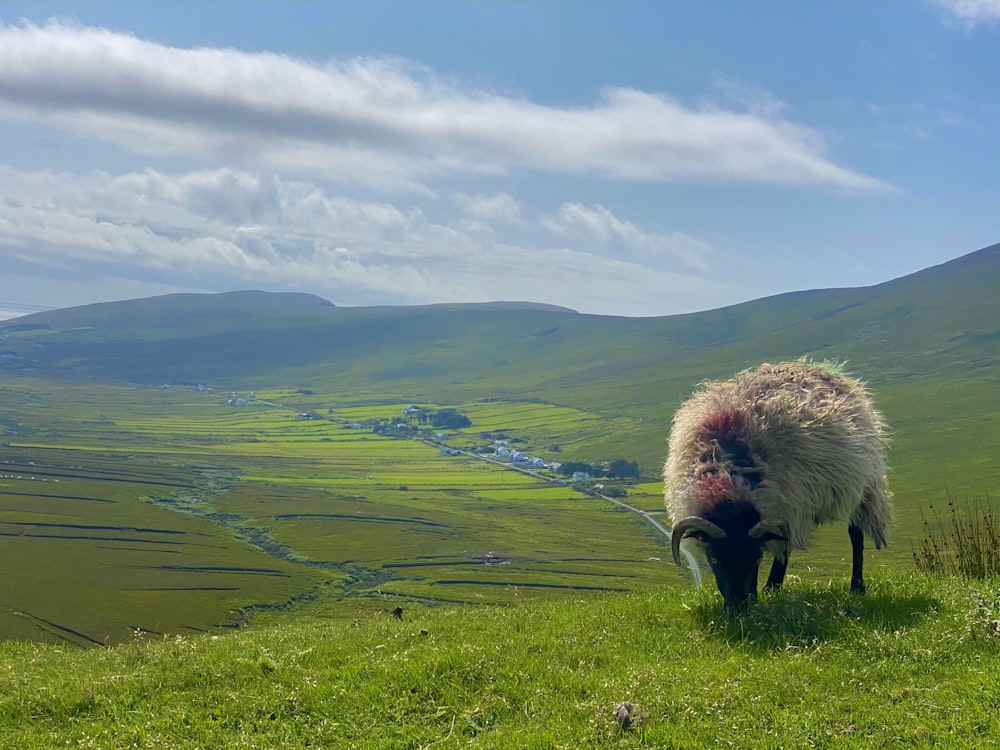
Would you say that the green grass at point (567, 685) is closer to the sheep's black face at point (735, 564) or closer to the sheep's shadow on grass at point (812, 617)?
the sheep's shadow on grass at point (812, 617)

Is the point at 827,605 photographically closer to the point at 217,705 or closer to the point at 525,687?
the point at 525,687

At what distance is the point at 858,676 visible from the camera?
392 inches

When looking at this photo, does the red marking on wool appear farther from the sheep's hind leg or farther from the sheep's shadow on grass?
the sheep's hind leg

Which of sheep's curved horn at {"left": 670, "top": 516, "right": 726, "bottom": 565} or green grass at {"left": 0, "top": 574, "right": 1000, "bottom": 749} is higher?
sheep's curved horn at {"left": 670, "top": 516, "right": 726, "bottom": 565}

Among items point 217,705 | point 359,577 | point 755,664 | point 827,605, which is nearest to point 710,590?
point 827,605

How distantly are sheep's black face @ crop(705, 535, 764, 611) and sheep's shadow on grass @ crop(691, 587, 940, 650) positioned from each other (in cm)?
30

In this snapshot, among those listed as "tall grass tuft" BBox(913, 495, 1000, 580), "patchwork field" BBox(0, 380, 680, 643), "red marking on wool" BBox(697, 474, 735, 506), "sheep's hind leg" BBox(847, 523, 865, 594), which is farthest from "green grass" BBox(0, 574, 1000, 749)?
"patchwork field" BBox(0, 380, 680, 643)

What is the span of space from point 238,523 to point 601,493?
80.8 metres

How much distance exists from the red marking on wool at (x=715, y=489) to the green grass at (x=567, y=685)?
1899mm

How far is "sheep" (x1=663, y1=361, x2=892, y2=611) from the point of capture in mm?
14266

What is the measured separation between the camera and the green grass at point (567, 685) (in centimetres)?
887

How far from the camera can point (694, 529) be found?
14.3m

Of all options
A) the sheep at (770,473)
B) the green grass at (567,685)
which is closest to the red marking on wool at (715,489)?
the sheep at (770,473)

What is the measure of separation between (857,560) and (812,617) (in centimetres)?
369
